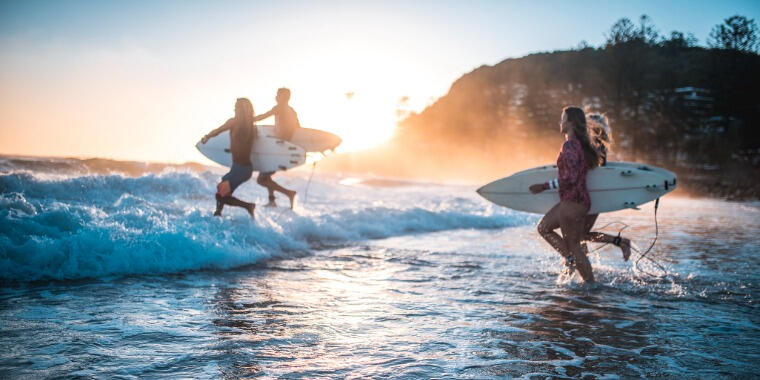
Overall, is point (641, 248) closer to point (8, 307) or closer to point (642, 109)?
point (8, 307)

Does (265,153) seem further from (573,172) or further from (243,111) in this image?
(573,172)

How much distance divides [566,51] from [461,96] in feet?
107

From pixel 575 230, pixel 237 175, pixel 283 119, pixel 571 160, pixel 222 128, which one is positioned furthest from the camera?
pixel 283 119

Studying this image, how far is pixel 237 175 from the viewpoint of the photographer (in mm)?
8203

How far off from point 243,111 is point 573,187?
5.49 meters

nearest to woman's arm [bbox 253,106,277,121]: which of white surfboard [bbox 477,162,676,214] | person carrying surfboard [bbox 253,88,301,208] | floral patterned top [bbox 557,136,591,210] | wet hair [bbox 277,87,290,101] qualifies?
person carrying surfboard [bbox 253,88,301,208]

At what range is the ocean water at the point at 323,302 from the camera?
3.11 meters

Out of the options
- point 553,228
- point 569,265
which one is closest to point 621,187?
point 553,228

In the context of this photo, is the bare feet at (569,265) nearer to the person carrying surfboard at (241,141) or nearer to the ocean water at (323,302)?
the ocean water at (323,302)

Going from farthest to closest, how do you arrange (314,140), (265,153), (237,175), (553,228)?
(314,140) → (265,153) → (237,175) → (553,228)

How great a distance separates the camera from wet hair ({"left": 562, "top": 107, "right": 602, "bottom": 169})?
17.3 feet

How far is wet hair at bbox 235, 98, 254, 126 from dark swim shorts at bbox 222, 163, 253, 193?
0.74 metres

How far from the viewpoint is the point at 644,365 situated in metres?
3.19

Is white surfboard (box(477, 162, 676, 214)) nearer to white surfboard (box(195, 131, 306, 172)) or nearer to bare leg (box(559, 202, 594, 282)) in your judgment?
bare leg (box(559, 202, 594, 282))
